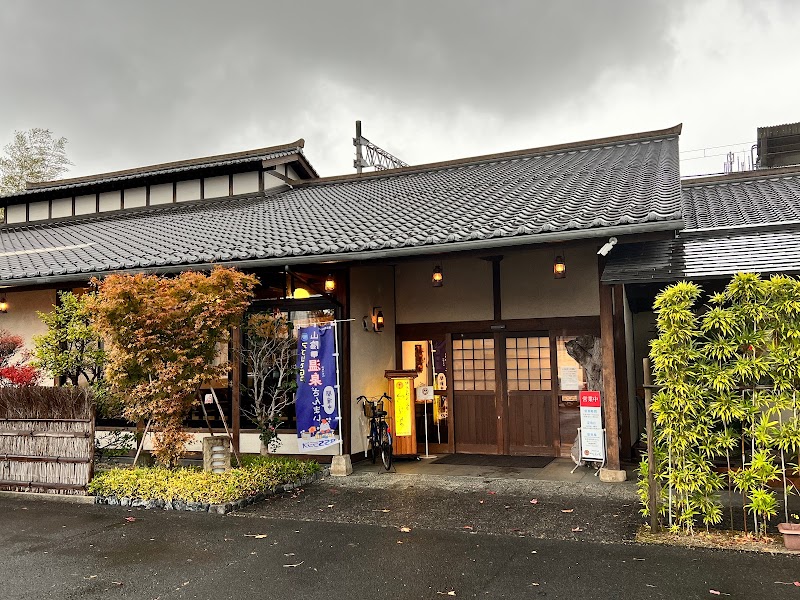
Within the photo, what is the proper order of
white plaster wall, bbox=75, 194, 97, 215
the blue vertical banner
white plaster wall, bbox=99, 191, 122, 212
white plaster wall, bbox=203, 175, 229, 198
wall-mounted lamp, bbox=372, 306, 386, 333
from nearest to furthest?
the blue vertical banner
wall-mounted lamp, bbox=372, 306, 386, 333
white plaster wall, bbox=203, 175, 229, 198
white plaster wall, bbox=99, 191, 122, 212
white plaster wall, bbox=75, 194, 97, 215

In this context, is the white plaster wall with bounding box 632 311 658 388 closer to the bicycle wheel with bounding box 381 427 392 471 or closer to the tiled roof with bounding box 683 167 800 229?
the tiled roof with bounding box 683 167 800 229

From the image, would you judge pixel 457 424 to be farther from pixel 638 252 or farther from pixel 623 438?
pixel 638 252

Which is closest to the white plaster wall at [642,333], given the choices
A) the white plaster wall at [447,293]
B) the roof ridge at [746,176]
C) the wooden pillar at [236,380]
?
the white plaster wall at [447,293]

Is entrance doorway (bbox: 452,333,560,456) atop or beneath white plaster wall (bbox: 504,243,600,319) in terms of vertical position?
beneath

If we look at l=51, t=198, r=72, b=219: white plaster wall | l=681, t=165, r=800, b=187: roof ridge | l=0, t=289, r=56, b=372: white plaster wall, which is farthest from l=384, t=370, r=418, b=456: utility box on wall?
l=51, t=198, r=72, b=219: white plaster wall

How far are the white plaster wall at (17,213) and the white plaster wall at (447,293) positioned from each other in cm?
1154

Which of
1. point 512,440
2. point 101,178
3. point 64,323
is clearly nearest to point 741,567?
point 512,440

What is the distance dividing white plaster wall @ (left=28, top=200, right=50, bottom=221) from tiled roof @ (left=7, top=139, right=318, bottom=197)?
35 centimetres

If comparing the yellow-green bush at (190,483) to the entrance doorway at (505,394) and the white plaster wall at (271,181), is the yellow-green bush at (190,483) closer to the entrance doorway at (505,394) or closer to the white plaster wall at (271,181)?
the entrance doorway at (505,394)

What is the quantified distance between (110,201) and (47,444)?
364 inches

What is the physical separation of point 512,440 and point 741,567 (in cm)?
518

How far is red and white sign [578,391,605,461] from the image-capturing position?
803 cm

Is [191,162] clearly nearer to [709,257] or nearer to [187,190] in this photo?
[187,190]

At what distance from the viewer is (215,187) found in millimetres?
14750
